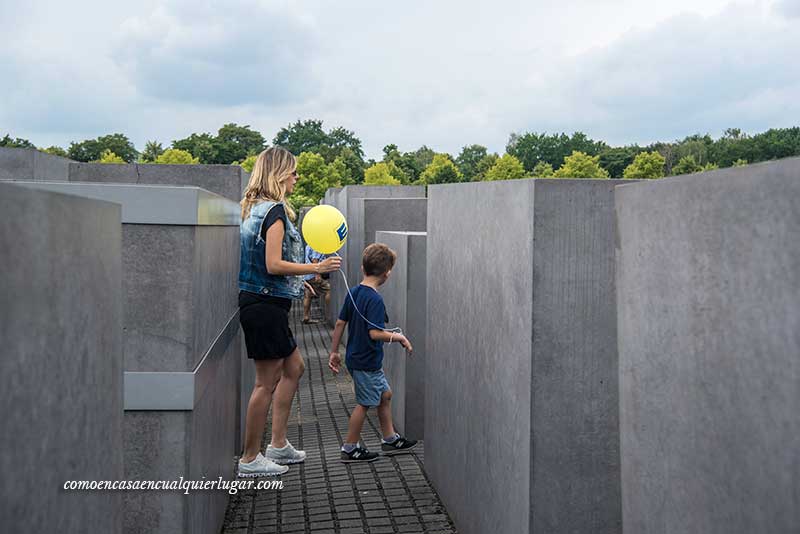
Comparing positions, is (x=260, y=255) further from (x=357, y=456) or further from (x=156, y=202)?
(x=156, y=202)

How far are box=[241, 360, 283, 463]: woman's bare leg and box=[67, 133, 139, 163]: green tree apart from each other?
117814 millimetres

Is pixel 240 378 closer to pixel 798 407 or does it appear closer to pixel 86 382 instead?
pixel 86 382

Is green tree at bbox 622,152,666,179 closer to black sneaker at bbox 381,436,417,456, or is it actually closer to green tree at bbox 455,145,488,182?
green tree at bbox 455,145,488,182

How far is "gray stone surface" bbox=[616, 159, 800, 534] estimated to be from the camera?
6.06ft

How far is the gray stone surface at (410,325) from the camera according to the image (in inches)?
310

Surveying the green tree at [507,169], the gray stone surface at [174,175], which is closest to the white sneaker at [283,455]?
the gray stone surface at [174,175]

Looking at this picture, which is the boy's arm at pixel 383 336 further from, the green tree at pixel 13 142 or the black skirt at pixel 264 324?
the green tree at pixel 13 142

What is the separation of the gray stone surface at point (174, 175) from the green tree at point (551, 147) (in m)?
119

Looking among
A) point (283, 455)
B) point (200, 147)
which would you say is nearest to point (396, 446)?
point (283, 455)

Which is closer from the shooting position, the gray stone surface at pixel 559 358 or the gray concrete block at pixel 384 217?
the gray stone surface at pixel 559 358

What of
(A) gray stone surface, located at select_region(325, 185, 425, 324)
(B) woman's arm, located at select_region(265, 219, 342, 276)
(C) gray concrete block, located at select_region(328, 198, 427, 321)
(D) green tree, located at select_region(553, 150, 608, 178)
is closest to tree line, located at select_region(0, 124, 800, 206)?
(D) green tree, located at select_region(553, 150, 608, 178)

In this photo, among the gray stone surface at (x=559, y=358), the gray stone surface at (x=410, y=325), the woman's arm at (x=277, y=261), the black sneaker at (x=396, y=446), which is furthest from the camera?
the gray stone surface at (x=410, y=325)

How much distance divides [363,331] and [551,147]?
414ft

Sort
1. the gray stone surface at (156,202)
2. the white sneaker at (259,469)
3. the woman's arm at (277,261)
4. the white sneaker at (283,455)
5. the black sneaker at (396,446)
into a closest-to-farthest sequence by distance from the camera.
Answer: the gray stone surface at (156,202), the woman's arm at (277,261), the white sneaker at (259,469), the white sneaker at (283,455), the black sneaker at (396,446)
